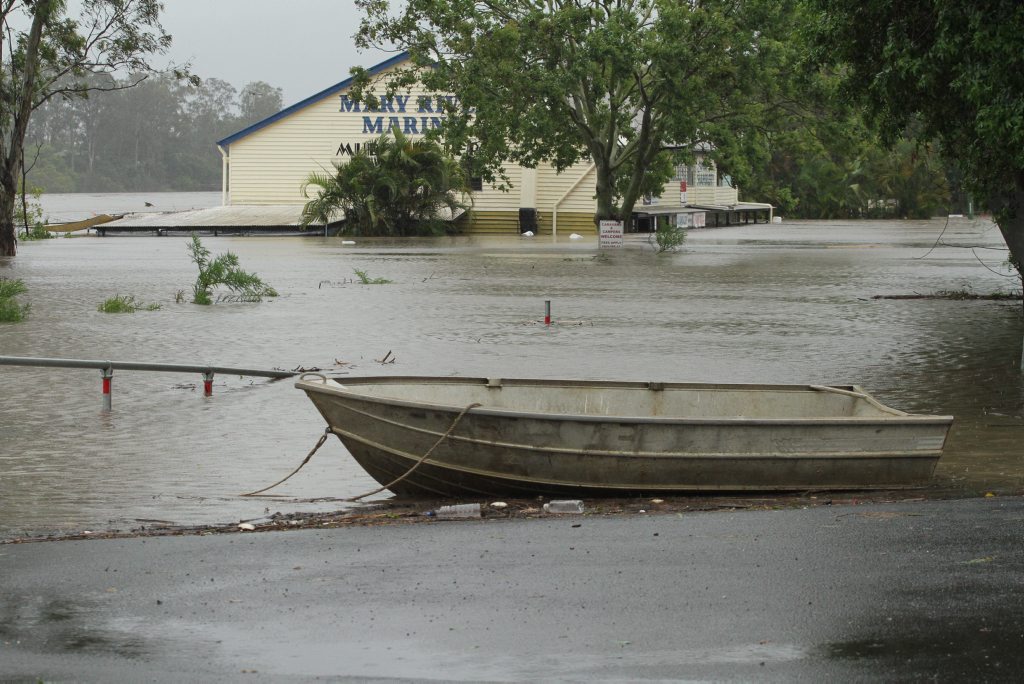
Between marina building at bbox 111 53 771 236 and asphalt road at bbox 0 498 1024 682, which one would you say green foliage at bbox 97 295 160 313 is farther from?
marina building at bbox 111 53 771 236

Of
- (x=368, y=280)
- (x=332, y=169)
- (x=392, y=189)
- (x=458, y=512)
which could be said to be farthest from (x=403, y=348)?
(x=332, y=169)

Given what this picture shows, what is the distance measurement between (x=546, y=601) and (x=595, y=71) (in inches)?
1455

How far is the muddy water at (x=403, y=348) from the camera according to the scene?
10.3 meters

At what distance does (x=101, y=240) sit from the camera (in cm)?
5547

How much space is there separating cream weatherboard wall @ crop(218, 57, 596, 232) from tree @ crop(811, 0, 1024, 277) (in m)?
40.2

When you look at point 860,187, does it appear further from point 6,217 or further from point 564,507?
point 564,507

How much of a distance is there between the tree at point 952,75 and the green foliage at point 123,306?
12.5m

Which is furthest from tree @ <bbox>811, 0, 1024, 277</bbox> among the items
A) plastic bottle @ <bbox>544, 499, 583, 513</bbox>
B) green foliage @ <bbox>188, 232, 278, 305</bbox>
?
green foliage @ <bbox>188, 232, 278, 305</bbox>

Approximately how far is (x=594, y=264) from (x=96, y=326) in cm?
1798

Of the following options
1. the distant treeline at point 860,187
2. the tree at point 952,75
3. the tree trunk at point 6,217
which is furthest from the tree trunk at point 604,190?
the tree at point 952,75

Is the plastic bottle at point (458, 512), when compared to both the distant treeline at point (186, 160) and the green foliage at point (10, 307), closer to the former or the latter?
the green foliage at point (10, 307)

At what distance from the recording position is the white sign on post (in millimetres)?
40469

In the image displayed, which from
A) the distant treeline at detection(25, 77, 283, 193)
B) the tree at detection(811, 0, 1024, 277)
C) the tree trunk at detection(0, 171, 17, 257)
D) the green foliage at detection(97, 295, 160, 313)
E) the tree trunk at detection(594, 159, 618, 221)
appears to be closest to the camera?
the tree at detection(811, 0, 1024, 277)

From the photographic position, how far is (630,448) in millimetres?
9023
